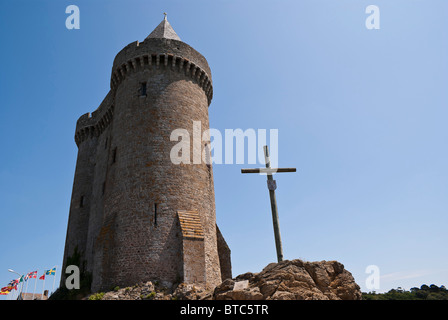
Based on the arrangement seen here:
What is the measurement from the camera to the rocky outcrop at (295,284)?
10688 mm

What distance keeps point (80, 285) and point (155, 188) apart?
28.7 ft

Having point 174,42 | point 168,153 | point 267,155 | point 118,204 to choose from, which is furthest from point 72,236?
point 267,155

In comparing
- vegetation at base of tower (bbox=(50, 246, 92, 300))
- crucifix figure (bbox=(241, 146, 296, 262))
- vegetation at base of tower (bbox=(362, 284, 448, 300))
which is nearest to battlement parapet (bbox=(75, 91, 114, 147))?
vegetation at base of tower (bbox=(50, 246, 92, 300))

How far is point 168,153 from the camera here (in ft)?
61.9

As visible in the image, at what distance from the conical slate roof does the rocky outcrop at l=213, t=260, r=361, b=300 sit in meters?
18.5

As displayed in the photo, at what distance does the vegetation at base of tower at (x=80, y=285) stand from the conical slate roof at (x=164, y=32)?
56.3ft

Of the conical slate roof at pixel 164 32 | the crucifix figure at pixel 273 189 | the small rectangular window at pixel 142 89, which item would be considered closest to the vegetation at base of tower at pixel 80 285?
the crucifix figure at pixel 273 189

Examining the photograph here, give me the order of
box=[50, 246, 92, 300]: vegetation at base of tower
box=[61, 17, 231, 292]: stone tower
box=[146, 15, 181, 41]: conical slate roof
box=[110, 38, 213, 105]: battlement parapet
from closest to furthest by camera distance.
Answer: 1. box=[61, 17, 231, 292]: stone tower
2. box=[50, 246, 92, 300]: vegetation at base of tower
3. box=[110, 38, 213, 105]: battlement parapet
4. box=[146, 15, 181, 41]: conical slate roof

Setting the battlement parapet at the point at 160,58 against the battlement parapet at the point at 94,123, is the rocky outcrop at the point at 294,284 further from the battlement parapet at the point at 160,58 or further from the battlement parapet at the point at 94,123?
the battlement parapet at the point at 94,123

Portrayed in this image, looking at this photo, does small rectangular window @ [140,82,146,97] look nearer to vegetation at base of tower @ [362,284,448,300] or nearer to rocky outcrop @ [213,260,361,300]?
rocky outcrop @ [213,260,361,300]

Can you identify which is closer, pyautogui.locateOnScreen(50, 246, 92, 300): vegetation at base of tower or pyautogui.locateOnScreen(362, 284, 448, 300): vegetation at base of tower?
pyautogui.locateOnScreen(50, 246, 92, 300): vegetation at base of tower

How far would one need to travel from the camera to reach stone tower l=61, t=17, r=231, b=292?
16484 mm

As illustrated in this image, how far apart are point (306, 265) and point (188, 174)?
9.21 metres
